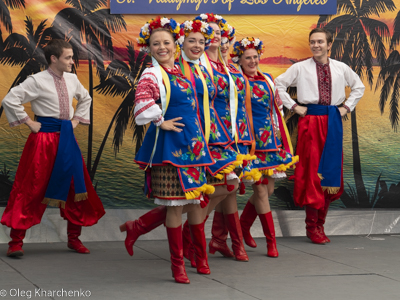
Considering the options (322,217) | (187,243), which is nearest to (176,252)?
(187,243)

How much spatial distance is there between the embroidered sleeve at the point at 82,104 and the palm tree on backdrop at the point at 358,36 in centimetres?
212

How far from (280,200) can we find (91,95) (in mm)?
1858

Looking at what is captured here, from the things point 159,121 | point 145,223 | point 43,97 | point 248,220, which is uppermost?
point 43,97

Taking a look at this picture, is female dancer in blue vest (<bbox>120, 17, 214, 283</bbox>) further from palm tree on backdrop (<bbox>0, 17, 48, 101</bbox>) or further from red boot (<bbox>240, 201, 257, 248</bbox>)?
palm tree on backdrop (<bbox>0, 17, 48, 101</bbox>)

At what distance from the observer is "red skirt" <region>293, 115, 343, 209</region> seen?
504 cm

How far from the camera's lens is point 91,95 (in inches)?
192

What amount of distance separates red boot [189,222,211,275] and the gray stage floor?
53 millimetres

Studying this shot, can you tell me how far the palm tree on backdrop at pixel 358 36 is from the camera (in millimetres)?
5309

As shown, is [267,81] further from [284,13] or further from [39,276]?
[39,276]

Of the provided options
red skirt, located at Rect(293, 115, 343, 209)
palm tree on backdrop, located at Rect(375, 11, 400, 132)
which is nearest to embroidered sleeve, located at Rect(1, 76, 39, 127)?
red skirt, located at Rect(293, 115, 343, 209)

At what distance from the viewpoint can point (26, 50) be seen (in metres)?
4.73

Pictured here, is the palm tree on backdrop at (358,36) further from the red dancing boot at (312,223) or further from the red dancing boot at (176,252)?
the red dancing boot at (176,252)

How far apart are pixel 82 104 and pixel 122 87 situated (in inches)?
20.0

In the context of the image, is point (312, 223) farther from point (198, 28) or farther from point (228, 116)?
point (198, 28)
